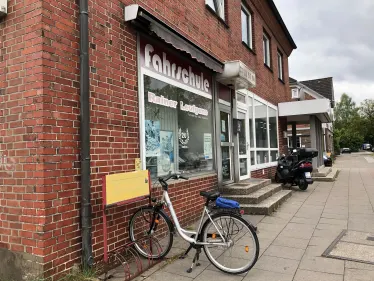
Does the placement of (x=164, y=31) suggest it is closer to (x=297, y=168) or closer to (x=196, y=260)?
(x=196, y=260)

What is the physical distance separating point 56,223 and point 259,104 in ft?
29.4

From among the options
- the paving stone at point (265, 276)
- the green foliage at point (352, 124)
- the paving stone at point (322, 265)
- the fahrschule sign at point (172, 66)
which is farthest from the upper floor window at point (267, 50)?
the green foliage at point (352, 124)

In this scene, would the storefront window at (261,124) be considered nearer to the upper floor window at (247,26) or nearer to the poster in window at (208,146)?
the upper floor window at (247,26)

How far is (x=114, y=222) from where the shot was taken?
402 centimetres

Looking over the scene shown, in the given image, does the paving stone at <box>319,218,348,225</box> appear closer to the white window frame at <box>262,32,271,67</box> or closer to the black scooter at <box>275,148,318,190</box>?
the black scooter at <box>275,148,318,190</box>

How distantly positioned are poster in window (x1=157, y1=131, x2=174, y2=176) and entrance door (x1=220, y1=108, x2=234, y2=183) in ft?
7.45

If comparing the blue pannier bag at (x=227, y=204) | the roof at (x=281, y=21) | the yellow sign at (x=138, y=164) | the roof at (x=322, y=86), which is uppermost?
the roof at (x=322, y=86)

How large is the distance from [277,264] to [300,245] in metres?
0.92

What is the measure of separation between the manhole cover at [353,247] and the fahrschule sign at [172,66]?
370 cm

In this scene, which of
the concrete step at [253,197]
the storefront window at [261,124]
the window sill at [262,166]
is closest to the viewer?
the concrete step at [253,197]

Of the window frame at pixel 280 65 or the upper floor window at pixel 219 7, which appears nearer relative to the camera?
the upper floor window at pixel 219 7

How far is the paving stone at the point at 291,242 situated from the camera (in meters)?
4.68

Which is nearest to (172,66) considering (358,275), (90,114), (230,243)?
(90,114)

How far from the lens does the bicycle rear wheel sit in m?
4.10
